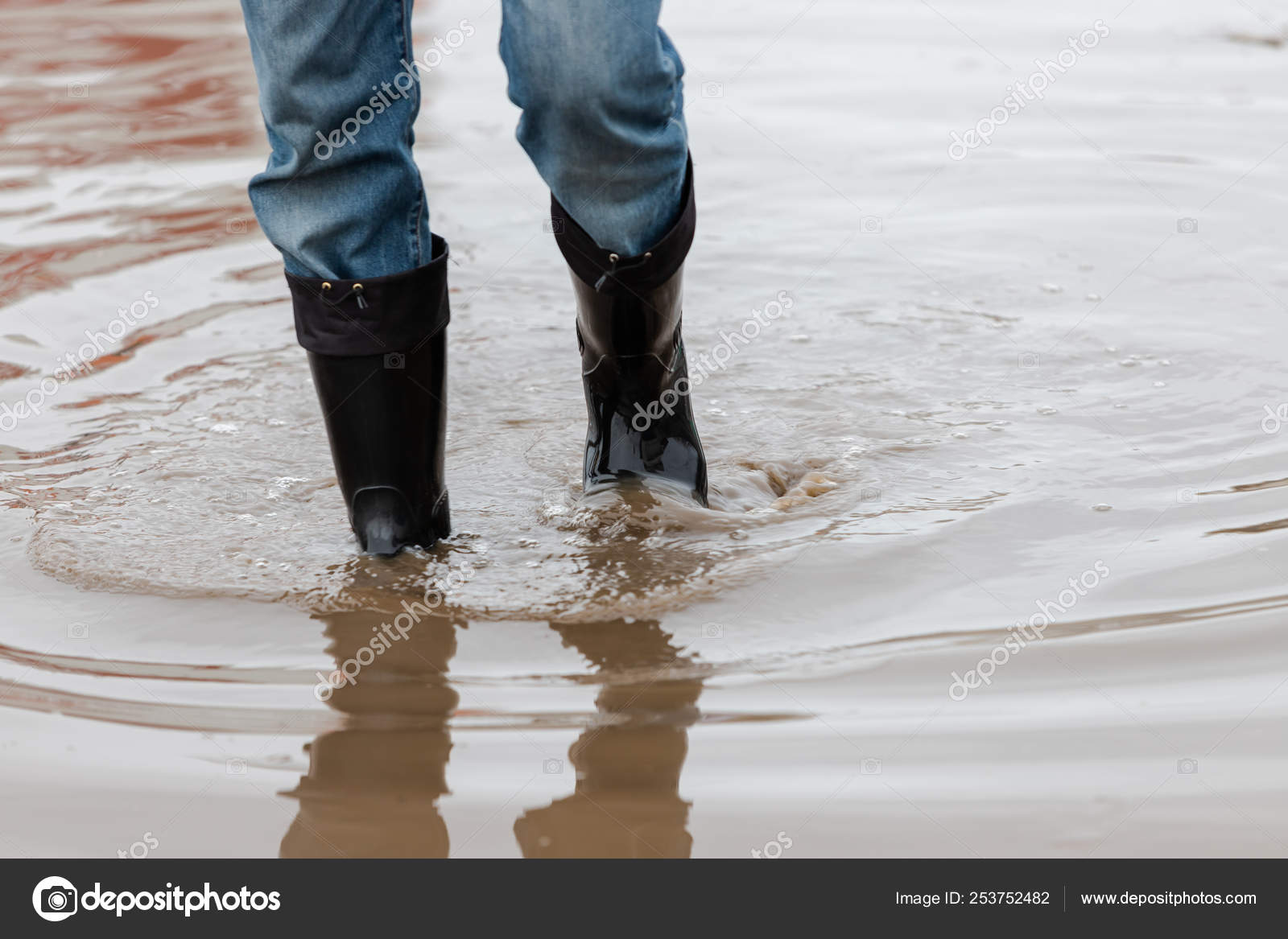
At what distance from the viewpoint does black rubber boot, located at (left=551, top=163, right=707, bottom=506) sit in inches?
59.9

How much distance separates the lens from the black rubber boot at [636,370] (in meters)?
1.52

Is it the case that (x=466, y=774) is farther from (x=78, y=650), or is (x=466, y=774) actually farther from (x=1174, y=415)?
(x=1174, y=415)

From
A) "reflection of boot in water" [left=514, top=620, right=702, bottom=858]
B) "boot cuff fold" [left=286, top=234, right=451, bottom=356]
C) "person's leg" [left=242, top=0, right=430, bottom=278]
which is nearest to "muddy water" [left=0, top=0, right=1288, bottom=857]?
"reflection of boot in water" [left=514, top=620, right=702, bottom=858]

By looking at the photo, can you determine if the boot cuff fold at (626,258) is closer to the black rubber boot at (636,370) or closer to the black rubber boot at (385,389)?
the black rubber boot at (636,370)

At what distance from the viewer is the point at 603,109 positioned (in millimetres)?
1330

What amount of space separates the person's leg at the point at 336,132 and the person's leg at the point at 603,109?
12 cm

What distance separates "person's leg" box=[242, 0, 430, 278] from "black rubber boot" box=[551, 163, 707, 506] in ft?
0.71
